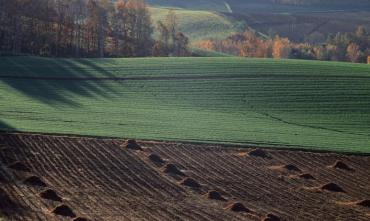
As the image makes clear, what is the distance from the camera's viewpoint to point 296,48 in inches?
5571

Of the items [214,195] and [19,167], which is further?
[19,167]

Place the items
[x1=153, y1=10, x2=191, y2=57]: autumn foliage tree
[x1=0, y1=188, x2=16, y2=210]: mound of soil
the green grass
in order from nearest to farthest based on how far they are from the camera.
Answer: [x1=0, y1=188, x2=16, y2=210]: mound of soil → the green grass → [x1=153, y1=10, x2=191, y2=57]: autumn foliage tree

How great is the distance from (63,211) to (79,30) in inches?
2521

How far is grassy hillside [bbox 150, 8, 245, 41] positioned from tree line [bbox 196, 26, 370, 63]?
22.6 feet

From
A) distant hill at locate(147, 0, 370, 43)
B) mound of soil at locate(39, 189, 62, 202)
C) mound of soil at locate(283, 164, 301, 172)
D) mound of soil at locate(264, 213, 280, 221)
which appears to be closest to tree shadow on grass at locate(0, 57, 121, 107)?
mound of soil at locate(283, 164, 301, 172)

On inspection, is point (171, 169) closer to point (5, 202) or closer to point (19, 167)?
point (19, 167)

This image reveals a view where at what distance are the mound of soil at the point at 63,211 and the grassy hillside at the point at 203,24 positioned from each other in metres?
139

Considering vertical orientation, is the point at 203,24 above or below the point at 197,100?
above

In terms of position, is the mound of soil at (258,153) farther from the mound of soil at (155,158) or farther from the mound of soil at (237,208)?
the mound of soil at (237,208)

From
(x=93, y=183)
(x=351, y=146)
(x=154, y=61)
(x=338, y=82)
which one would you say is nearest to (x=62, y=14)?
(x=154, y=61)

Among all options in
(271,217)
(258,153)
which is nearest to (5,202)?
(271,217)

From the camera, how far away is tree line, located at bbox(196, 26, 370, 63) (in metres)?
140

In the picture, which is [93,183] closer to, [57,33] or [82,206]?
[82,206]

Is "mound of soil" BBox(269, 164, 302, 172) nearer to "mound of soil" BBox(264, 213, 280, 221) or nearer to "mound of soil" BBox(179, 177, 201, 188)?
"mound of soil" BBox(179, 177, 201, 188)
